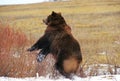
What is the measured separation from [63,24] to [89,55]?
0.31 meters

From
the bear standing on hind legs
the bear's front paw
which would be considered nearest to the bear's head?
the bear standing on hind legs

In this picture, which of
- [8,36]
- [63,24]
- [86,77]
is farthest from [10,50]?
[86,77]

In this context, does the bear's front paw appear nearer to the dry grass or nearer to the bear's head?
the dry grass

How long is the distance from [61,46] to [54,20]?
209 millimetres

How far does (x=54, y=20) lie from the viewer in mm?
2574

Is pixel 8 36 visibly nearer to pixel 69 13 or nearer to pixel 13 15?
pixel 13 15

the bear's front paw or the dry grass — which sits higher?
the dry grass

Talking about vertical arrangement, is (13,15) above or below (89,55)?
above

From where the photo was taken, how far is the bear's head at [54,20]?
257 centimetres

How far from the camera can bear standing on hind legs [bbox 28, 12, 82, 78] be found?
253 cm

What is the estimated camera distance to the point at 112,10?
2.63 meters

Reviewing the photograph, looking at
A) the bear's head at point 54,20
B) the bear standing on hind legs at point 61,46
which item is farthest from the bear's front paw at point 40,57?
the bear's head at point 54,20

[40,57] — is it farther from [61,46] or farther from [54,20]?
[54,20]

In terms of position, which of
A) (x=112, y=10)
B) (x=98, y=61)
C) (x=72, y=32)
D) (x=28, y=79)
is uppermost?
(x=112, y=10)
